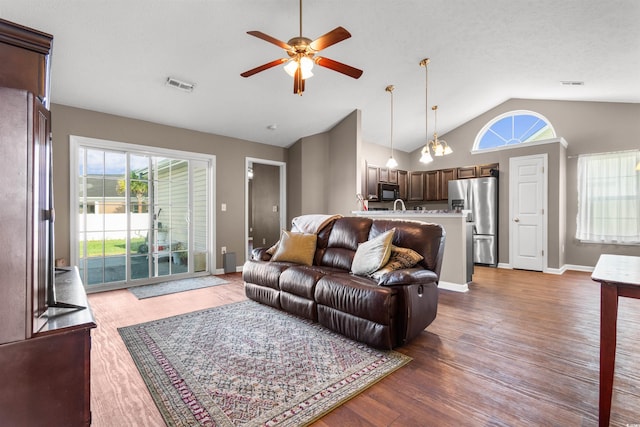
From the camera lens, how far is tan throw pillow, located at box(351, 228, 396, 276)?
8.40 feet

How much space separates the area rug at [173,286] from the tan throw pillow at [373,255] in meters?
2.55

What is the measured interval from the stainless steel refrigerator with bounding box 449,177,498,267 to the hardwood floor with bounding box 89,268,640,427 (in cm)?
240

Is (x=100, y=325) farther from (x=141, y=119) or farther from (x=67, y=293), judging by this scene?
(x=141, y=119)

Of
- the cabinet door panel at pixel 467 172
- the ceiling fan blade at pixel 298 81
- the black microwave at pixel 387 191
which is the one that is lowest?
the black microwave at pixel 387 191

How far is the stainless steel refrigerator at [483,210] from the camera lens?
5.79 metres

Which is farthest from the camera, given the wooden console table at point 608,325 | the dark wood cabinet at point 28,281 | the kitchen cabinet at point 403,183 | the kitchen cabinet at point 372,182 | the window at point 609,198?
the kitchen cabinet at point 403,183

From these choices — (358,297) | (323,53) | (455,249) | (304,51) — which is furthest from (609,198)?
(304,51)

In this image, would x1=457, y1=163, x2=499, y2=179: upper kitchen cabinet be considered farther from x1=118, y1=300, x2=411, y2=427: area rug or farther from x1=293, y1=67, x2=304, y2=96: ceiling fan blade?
x1=118, y1=300, x2=411, y2=427: area rug

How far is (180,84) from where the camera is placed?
3.54 m

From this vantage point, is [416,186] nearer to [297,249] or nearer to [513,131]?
→ [513,131]

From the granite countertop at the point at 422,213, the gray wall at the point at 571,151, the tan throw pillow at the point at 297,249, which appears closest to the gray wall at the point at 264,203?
the granite countertop at the point at 422,213

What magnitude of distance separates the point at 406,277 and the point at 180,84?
3355 millimetres

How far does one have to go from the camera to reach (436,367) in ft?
6.59

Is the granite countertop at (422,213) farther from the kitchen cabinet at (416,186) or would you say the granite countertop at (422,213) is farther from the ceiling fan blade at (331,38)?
the kitchen cabinet at (416,186)
